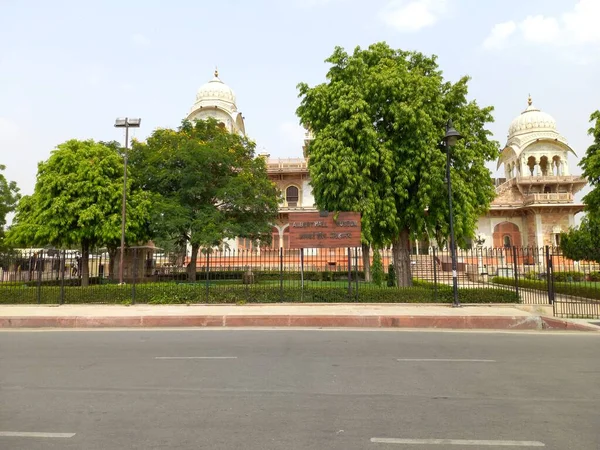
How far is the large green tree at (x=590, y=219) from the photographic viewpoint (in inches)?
811

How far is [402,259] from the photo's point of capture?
18.2 metres

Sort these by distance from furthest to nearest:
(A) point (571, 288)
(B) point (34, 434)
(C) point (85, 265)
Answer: (C) point (85, 265), (A) point (571, 288), (B) point (34, 434)

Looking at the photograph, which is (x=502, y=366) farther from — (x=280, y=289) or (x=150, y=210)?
(x=150, y=210)

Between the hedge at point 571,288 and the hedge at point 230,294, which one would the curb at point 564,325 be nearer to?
the hedge at point 230,294

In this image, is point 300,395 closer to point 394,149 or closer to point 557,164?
point 394,149

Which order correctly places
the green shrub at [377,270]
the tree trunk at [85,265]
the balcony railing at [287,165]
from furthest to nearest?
the balcony railing at [287,165], the green shrub at [377,270], the tree trunk at [85,265]

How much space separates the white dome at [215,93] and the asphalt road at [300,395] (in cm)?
3970

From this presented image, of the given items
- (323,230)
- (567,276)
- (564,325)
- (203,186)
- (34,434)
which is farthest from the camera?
(567,276)

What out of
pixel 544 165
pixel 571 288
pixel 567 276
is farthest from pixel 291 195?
pixel 571 288

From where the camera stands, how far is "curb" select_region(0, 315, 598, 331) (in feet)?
36.3

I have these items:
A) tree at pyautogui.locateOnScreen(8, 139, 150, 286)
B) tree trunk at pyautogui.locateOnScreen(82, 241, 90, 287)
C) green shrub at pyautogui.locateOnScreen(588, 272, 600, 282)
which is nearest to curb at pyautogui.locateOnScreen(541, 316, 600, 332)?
green shrub at pyautogui.locateOnScreen(588, 272, 600, 282)

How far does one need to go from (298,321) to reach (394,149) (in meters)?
8.84

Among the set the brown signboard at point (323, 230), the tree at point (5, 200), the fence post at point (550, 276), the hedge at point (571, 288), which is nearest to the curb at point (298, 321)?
the fence post at point (550, 276)

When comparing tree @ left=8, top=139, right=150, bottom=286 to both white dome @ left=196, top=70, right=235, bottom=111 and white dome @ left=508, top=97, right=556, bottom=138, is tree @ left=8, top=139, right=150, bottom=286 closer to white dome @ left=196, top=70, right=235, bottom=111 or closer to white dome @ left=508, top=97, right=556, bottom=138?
white dome @ left=196, top=70, right=235, bottom=111
